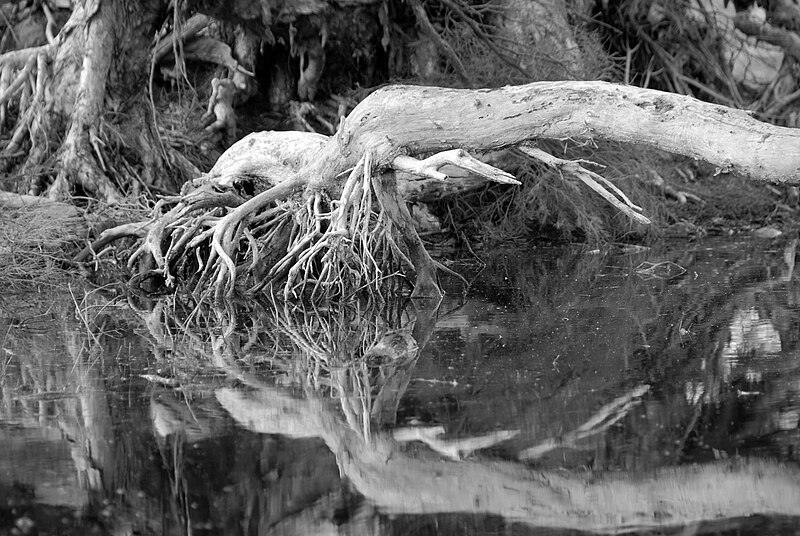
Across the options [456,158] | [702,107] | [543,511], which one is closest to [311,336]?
[456,158]

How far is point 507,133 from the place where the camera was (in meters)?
7.12

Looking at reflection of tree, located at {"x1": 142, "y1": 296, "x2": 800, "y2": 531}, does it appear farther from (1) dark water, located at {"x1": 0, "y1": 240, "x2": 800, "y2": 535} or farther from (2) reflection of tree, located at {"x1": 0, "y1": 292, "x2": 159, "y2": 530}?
(2) reflection of tree, located at {"x1": 0, "y1": 292, "x2": 159, "y2": 530}

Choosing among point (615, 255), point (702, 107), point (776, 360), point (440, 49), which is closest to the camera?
point (776, 360)

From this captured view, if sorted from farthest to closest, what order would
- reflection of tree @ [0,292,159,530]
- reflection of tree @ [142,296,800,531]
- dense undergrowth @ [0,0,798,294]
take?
dense undergrowth @ [0,0,798,294], reflection of tree @ [0,292,159,530], reflection of tree @ [142,296,800,531]

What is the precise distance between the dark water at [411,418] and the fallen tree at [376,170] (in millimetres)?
650

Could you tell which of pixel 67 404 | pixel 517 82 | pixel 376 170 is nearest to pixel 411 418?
pixel 67 404

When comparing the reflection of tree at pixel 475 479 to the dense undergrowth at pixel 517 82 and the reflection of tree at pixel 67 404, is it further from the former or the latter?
the dense undergrowth at pixel 517 82

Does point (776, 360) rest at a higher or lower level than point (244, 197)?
lower

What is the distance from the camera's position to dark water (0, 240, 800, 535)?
3.86 metres

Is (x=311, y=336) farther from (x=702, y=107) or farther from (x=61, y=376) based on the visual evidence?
(x=702, y=107)

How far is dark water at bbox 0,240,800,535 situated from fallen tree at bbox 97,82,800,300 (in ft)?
2.13

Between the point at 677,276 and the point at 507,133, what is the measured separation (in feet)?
7.27

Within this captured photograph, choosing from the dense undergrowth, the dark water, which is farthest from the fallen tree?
the dense undergrowth

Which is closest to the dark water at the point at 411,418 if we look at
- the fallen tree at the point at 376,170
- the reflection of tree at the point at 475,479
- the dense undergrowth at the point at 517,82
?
the reflection of tree at the point at 475,479
